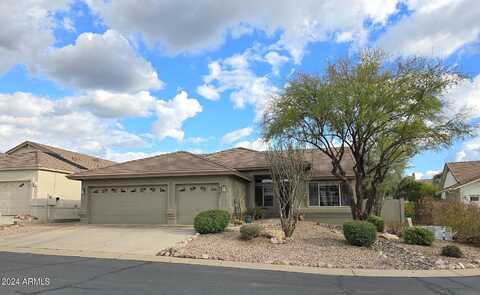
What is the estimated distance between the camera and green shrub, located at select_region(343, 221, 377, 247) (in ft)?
51.4

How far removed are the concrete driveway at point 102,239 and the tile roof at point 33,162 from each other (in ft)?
27.3

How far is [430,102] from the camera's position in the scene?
19797 mm

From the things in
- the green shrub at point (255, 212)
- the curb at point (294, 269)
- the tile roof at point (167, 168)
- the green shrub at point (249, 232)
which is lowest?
the curb at point (294, 269)

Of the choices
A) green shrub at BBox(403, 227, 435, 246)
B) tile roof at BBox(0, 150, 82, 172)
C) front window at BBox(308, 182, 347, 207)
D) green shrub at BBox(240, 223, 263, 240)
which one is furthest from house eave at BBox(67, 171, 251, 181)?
green shrub at BBox(403, 227, 435, 246)

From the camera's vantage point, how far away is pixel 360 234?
51.4 ft

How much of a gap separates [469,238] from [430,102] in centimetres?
643

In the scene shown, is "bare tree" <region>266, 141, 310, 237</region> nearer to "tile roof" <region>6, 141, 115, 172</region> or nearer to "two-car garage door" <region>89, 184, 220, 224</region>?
"two-car garage door" <region>89, 184, 220, 224</region>

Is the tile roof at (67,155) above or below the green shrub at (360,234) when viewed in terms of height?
above

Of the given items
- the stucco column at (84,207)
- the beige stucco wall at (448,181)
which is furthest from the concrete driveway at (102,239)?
the beige stucco wall at (448,181)

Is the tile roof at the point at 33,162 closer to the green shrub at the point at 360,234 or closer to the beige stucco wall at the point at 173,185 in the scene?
the beige stucco wall at the point at 173,185

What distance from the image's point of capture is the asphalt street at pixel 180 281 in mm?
8922

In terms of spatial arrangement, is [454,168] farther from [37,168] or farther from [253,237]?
[37,168]

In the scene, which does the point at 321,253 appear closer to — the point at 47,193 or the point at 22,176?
the point at 47,193

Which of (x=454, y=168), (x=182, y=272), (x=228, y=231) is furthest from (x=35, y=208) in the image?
(x=454, y=168)
